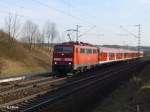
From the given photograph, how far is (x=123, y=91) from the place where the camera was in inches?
891

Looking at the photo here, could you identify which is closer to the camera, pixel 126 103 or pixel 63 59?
pixel 126 103

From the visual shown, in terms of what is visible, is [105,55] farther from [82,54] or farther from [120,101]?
[120,101]

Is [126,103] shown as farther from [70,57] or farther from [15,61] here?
[15,61]

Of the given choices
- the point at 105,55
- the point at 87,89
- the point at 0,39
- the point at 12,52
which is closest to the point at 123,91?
the point at 87,89

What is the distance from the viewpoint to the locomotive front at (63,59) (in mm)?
33656

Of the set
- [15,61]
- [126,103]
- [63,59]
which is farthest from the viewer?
[15,61]

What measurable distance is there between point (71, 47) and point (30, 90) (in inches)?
489

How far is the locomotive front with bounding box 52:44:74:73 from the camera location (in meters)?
33.7

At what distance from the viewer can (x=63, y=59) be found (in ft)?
112

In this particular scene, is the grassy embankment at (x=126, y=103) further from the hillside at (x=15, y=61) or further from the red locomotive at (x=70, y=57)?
the hillside at (x=15, y=61)

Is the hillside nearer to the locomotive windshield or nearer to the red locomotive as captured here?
the red locomotive

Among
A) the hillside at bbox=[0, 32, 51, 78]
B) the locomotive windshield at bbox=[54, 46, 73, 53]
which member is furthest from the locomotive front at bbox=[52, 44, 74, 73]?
the hillside at bbox=[0, 32, 51, 78]

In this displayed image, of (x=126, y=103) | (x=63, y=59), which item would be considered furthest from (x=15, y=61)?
(x=126, y=103)

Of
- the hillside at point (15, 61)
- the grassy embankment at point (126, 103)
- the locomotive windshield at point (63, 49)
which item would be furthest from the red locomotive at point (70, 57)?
the grassy embankment at point (126, 103)
